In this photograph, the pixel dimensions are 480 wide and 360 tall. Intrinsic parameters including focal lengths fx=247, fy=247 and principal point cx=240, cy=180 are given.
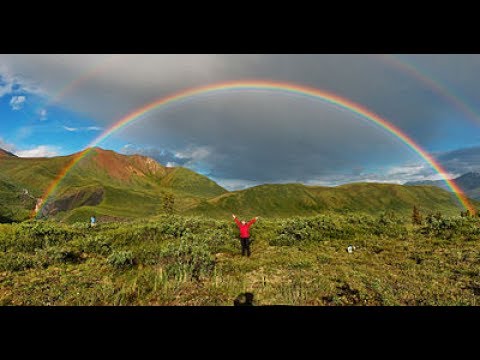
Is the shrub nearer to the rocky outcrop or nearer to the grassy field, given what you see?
the grassy field

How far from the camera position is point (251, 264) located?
9.21m

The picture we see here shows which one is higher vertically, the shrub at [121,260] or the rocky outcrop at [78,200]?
the rocky outcrop at [78,200]

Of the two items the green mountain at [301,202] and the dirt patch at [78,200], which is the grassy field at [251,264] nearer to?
the green mountain at [301,202]

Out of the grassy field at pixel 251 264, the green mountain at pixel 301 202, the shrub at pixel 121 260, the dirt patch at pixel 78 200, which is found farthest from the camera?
the green mountain at pixel 301 202

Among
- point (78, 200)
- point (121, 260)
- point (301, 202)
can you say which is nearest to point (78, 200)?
point (78, 200)

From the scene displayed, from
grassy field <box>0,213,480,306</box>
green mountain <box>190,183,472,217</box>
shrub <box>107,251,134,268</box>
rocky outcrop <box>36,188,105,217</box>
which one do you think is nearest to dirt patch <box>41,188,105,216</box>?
rocky outcrop <box>36,188,105,217</box>

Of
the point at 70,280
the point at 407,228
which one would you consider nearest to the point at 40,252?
the point at 70,280

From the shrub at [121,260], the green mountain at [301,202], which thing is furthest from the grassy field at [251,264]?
the green mountain at [301,202]

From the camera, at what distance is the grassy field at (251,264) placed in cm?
657

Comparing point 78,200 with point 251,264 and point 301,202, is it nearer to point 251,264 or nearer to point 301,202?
point 301,202

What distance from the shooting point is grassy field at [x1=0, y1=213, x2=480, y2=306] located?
6.57m

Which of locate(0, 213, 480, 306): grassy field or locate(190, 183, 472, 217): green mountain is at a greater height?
locate(190, 183, 472, 217): green mountain
